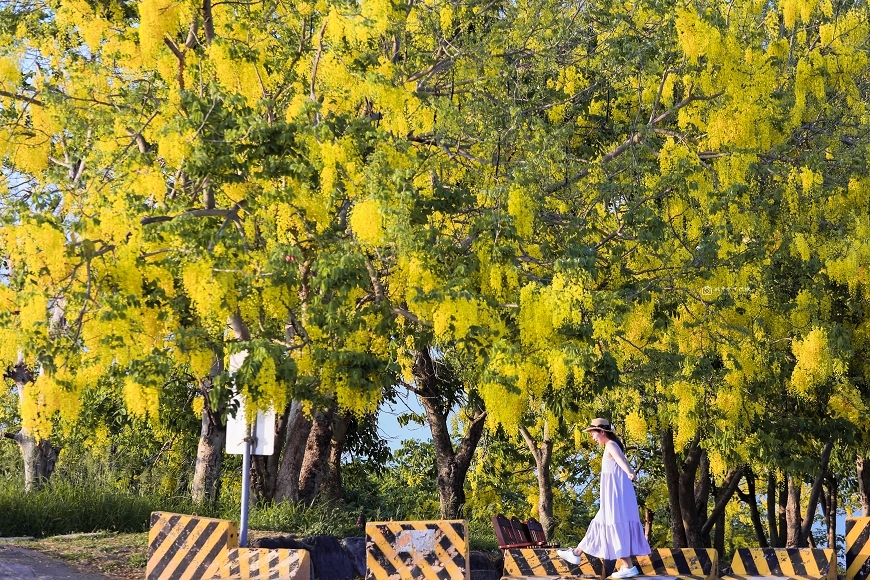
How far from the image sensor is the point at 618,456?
967 cm

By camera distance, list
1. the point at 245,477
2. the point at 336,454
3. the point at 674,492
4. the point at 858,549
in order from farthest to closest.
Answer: the point at 674,492
the point at 336,454
the point at 858,549
the point at 245,477

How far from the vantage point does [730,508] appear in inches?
1109

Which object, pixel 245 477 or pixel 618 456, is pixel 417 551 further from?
pixel 618 456

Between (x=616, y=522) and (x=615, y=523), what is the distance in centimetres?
1

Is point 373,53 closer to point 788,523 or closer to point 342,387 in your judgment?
point 342,387

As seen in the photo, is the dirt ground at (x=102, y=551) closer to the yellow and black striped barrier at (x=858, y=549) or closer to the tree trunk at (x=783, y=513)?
the yellow and black striped barrier at (x=858, y=549)

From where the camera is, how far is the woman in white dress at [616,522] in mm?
9703

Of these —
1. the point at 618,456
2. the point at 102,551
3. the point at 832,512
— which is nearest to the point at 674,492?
the point at 832,512

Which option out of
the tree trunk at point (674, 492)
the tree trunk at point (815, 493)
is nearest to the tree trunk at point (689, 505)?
the tree trunk at point (674, 492)

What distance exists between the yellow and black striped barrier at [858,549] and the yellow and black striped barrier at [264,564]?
4.62 m

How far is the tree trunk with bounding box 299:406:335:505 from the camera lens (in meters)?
14.9

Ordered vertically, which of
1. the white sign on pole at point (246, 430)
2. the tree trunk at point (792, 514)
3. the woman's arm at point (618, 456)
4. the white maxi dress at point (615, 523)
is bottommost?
the white maxi dress at point (615, 523)

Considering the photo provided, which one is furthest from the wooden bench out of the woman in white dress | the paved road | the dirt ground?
the paved road

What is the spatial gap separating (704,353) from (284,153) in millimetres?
6075
